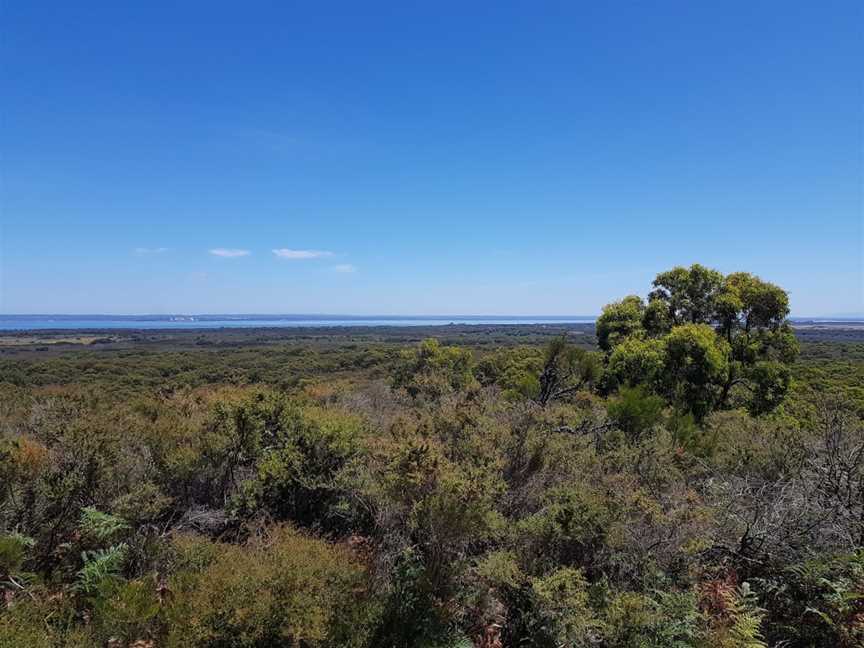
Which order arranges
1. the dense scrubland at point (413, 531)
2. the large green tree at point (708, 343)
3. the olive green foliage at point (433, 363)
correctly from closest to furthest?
the dense scrubland at point (413, 531), the large green tree at point (708, 343), the olive green foliage at point (433, 363)

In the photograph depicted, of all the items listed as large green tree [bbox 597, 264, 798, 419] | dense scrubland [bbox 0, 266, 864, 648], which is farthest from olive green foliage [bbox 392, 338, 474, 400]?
dense scrubland [bbox 0, 266, 864, 648]

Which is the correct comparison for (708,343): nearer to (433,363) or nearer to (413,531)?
(433,363)

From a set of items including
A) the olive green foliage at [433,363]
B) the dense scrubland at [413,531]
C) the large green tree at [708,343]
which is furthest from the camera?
the olive green foliage at [433,363]

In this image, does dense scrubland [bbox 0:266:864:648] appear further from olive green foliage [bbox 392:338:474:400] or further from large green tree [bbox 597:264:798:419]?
olive green foliage [bbox 392:338:474:400]

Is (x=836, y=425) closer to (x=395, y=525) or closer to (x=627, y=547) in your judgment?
(x=627, y=547)

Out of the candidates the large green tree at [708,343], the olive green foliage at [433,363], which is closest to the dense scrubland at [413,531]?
the large green tree at [708,343]

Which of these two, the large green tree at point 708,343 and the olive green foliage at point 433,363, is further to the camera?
the olive green foliage at point 433,363

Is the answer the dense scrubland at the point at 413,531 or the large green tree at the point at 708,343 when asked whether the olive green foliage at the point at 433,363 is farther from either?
the dense scrubland at the point at 413,531

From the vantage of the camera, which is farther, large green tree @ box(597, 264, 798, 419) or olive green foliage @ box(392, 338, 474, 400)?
olive green foliage @ box(392, 338, 474, 400)

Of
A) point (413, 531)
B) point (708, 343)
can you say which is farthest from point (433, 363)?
point (413, 531)

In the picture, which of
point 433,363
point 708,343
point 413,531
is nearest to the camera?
point 413,531
